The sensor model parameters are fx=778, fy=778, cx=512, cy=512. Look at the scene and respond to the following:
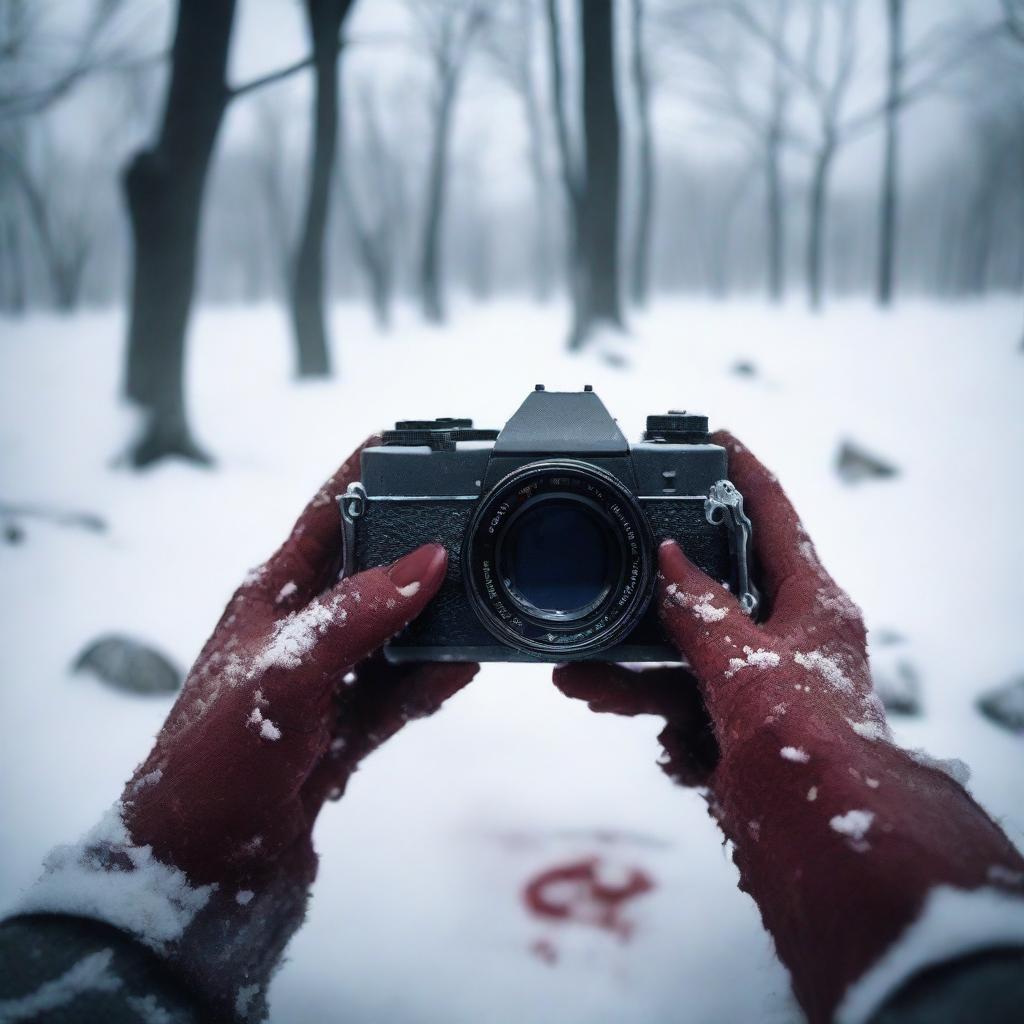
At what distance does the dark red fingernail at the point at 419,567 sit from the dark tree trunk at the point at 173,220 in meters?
1.64

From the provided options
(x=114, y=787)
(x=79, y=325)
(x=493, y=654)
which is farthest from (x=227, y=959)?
(x=79, y=325)

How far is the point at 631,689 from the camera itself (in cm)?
73

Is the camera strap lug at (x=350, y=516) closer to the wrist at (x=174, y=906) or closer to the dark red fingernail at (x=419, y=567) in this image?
the dark red fingernail at (x=419, y=567)

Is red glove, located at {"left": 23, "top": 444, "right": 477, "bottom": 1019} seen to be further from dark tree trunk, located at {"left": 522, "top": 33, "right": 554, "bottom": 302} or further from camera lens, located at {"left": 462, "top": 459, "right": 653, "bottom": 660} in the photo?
dark tree trunk, located at {"left": 522, "top": 33, "right": 554, "bottom": 302}

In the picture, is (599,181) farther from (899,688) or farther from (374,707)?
(374,707)

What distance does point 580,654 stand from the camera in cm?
64

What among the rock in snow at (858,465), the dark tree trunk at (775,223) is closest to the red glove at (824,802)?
the rock in snow at (858,465)

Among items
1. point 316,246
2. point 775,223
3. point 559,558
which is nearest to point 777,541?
point 559,558

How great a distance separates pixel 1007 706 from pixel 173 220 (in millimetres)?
2123

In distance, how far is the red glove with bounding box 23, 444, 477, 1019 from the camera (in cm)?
54

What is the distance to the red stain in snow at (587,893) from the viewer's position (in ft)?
3.13

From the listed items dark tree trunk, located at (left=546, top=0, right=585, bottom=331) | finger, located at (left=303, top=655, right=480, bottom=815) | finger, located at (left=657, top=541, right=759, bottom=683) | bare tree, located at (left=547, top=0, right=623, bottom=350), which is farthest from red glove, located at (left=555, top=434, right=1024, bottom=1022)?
dark tree trunk, located at (left=546, top=0, right=585, bottom=331)

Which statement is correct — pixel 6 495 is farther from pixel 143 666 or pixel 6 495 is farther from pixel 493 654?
pixel 493 654

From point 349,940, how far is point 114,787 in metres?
0.45
